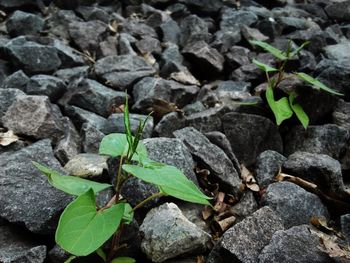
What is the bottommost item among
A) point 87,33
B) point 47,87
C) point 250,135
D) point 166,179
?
point 87,33

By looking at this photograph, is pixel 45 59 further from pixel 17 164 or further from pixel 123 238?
pixel 123 238

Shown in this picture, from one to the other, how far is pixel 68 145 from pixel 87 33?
5.61 ft

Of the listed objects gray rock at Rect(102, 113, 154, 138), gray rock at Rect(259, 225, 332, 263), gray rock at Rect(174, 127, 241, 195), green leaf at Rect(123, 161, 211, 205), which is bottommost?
gray rock at Rect(102, 113, 154, 138)

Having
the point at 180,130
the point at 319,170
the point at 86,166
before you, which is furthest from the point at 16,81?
the point at 319,170

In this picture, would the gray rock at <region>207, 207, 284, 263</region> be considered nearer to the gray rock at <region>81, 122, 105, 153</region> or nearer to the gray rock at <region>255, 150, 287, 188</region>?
the gray rock at <region>255, 150, 287, 188</region>

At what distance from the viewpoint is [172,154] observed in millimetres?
1968

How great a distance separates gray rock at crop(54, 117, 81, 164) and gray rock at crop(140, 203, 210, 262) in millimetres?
650

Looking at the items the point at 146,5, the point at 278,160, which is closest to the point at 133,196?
the point at 278,160

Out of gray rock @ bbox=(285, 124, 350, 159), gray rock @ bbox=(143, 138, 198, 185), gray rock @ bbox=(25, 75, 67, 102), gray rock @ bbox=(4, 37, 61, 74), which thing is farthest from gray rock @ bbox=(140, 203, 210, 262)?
gray rock @ bbox=(4, 37, 61, 74)

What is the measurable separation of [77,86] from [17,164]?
3.28 feet

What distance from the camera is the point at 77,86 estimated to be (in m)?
2.76

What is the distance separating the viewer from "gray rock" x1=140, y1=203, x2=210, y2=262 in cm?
162

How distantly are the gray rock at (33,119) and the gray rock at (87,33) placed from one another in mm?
1273

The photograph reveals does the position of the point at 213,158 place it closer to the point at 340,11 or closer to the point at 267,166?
the point at 267,166
